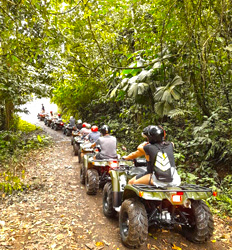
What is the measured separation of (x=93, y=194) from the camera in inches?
232

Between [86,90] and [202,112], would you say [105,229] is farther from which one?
[86,90]

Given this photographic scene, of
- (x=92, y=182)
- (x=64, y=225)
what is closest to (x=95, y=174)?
(x=92, y=182)

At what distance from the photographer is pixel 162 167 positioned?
3359 mm

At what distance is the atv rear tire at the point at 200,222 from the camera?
3.32 m

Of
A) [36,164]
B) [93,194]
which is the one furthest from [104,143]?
[36,164]

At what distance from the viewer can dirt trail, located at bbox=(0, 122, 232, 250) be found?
12.0 feet

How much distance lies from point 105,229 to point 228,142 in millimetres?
3734

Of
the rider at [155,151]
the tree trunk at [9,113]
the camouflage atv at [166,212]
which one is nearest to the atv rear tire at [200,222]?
the camouflage atv at [166,212]

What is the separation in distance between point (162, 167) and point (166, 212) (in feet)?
2.26

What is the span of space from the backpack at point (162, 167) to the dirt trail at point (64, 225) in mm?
1187

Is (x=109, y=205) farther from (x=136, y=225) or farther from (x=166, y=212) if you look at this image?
(x=166, y=212)

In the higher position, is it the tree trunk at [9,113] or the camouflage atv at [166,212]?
the tree trunk at [9,113]

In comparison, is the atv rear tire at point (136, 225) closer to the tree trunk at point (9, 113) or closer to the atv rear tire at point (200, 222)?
the atv rear tire at point (200, 222)

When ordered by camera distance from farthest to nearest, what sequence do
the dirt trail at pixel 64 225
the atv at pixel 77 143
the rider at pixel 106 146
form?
the atv at pixel 77 143
the rider at pixel 106 146
the dirt trail at pixel 64 225
